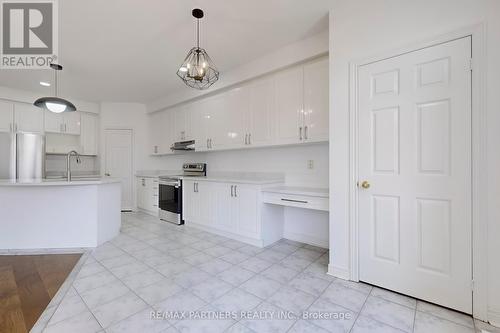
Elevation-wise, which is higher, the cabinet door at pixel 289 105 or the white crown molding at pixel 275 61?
the white crown molding at pixel 275 61

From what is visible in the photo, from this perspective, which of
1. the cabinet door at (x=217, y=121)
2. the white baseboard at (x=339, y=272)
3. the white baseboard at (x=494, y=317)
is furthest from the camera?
the cabinet door at (x=217, y=121)

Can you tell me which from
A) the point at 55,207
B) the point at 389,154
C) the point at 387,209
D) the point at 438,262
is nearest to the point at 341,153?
the point at 389,154

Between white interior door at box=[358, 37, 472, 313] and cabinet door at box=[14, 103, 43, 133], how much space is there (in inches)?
241

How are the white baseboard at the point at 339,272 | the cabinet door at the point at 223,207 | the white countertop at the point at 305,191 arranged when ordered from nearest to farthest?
the white baseboard at the point at 339,272, the white countertop at the point at 305,191, the cabinet door at the point at 223,207

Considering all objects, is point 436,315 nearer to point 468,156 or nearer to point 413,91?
point 468,156

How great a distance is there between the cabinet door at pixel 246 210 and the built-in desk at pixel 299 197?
177 millimetres

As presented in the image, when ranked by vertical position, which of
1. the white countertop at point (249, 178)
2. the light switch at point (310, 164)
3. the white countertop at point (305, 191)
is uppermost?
the light switch at point (310, 164)

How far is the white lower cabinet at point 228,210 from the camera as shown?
10.2 ft

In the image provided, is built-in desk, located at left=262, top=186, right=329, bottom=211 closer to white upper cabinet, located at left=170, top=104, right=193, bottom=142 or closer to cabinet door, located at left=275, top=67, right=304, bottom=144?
cabinet door, located at left=275, top=67, right=304, bottom=144

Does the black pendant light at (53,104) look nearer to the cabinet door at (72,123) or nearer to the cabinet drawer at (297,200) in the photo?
the cabinet door at (72,123)

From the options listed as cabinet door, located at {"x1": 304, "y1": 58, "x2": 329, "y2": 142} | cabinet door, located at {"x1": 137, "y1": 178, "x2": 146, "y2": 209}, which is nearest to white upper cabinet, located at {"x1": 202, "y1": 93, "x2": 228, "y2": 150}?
cabinet door, located at {"x1": 304, "y1": 58, "x2": 329, "y2": 142}

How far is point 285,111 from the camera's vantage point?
309 centimetres

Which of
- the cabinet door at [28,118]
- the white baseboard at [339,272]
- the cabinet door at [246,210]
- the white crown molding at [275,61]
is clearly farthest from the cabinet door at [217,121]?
the cabinet door at [28,118]

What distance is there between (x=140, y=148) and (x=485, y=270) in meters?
6.09
